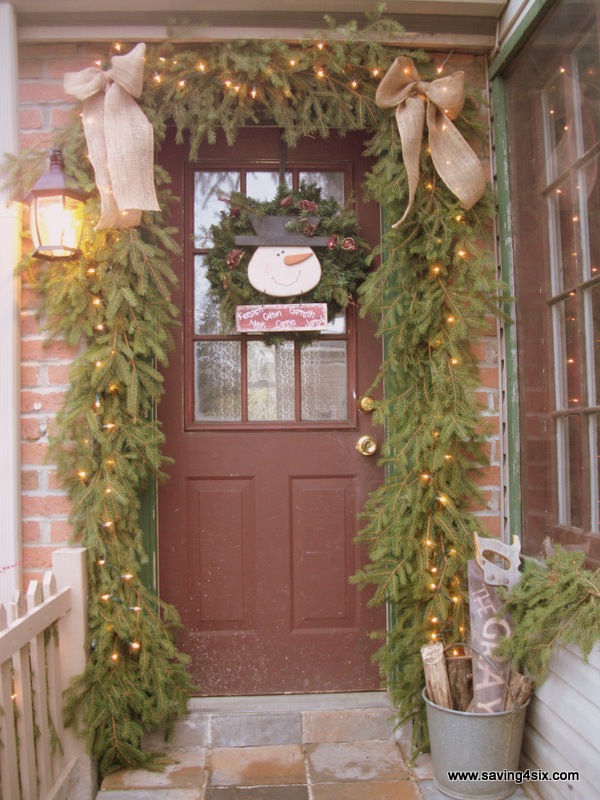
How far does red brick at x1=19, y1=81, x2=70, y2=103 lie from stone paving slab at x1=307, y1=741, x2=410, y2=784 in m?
2.85

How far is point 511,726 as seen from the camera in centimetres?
245

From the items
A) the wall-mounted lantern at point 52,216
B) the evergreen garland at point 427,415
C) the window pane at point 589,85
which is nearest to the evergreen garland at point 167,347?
the evergreen garland at point 427,415

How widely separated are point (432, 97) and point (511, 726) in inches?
91.3

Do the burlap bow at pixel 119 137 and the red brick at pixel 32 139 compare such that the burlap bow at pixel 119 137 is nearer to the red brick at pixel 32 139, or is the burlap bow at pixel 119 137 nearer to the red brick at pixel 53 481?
the red brick at pixel 32 139

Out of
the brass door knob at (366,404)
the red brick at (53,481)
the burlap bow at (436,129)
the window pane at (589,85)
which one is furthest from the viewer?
the brass door knob at (366,404)

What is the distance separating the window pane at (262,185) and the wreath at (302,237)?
0.07 meters

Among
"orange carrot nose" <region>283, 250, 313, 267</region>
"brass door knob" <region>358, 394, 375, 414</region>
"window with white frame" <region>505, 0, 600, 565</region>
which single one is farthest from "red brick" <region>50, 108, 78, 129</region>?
"window with white frame" <region>505, 0, 600, 565</region>

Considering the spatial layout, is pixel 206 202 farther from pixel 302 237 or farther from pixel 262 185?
pixel 302 237

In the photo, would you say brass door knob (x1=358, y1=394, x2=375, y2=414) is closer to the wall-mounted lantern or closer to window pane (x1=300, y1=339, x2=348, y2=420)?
window pane (x1=300, y1=339, x2=348, y2=420)

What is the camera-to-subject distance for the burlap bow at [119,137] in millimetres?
2600

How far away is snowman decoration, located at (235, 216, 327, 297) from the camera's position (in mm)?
3055

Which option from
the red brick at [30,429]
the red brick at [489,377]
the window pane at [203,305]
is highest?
the window pane at [203,305]

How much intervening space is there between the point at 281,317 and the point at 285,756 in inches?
71.9

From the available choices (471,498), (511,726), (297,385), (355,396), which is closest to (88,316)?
(297,385)
